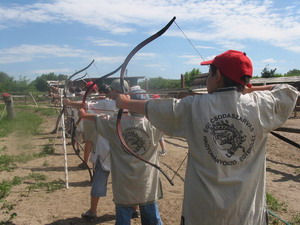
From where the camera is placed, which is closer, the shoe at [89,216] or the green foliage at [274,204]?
the shoe at [89,216]

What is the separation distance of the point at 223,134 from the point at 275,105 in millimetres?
394

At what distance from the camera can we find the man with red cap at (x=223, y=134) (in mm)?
1646

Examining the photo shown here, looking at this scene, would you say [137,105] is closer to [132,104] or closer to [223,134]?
[132,104]

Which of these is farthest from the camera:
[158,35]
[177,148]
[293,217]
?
[177,148]

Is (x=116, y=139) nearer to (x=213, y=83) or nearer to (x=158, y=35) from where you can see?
(x=158, y=35)

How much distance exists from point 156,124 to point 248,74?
0.60 metres

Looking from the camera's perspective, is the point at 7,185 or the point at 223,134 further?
the point at 7,185

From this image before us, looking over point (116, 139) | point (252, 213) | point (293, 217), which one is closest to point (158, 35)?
point (116, 139)

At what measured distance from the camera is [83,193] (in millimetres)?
5117

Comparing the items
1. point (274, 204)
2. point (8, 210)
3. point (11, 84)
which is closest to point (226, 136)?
point (274, 204)

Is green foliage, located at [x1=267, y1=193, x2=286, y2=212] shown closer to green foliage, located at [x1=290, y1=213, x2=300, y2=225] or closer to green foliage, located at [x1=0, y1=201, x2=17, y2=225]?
green foliage, located at [x1=290, y1=213, x2=300, y2=225]

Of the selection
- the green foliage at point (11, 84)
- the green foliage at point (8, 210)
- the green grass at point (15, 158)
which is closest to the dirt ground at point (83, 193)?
the green foliage at point (8, 210)

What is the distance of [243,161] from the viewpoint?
1694 mm

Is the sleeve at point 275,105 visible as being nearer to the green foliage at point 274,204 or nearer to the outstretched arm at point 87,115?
the outstretched arm at point 87,115
